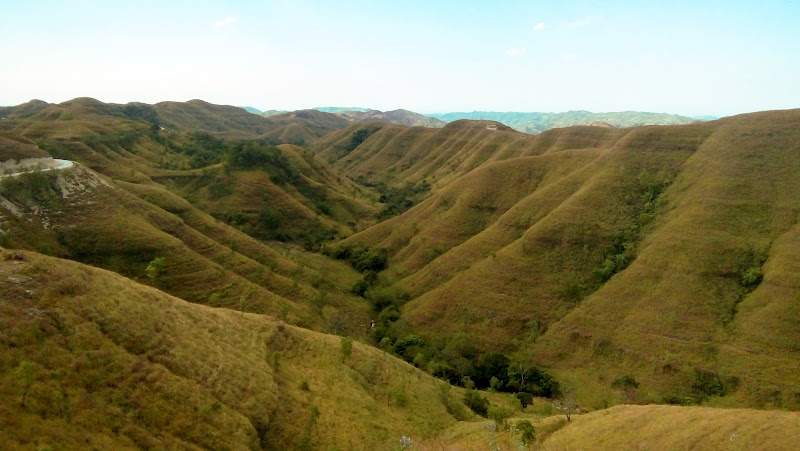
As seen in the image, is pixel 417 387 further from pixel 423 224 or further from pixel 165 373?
pixel 423 224

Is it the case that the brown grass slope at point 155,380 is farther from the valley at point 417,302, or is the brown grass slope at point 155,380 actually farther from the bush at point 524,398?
the bush at point 524,398

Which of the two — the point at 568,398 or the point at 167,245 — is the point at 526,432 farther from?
the point at 167,245

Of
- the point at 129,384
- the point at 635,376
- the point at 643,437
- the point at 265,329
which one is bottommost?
the point at 635,376

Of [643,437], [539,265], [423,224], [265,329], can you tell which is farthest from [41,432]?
[423,224]

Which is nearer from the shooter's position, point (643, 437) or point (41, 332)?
point (41, 332)

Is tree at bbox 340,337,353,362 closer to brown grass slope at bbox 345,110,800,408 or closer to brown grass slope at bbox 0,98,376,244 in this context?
brown grass slope at bbox 345,110,800,408

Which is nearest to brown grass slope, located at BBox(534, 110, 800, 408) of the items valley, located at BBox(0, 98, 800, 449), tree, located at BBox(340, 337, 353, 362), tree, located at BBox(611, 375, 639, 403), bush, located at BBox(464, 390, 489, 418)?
valley, located at BBox(0, 98, 800, 449)
